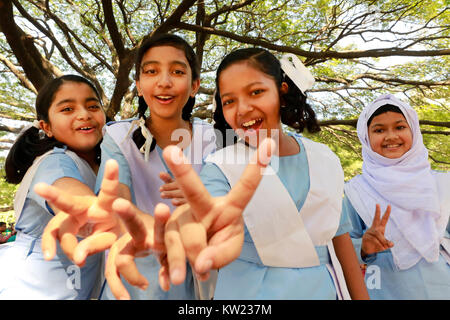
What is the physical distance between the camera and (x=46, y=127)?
1.75 metres

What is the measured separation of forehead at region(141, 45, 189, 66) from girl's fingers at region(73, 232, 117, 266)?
0.96m

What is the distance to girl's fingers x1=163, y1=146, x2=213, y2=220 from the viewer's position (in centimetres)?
77

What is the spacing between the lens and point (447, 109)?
20.7ft

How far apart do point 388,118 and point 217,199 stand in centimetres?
174

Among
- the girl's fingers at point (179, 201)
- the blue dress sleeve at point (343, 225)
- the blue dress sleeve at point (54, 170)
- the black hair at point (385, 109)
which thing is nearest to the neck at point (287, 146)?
the blue dress sleeve at point (343, 225)

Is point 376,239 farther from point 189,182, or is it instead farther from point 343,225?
point 189,182

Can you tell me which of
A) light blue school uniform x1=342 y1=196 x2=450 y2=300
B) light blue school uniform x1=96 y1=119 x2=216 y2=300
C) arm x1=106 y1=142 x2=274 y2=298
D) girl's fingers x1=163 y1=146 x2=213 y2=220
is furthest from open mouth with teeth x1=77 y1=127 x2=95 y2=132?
light blue school uniform x1=342 y1=196 x2=450 y2=300

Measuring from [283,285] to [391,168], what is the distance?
145cm

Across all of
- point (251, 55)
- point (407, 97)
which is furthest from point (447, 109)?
point (251, 55)

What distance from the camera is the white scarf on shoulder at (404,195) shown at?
1.85m

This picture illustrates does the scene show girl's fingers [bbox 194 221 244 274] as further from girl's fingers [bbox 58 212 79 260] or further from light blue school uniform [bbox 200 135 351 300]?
girl's fingers [bbox 58 212 79 260]

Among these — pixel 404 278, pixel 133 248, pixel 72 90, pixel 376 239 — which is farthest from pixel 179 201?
pixel 404 278

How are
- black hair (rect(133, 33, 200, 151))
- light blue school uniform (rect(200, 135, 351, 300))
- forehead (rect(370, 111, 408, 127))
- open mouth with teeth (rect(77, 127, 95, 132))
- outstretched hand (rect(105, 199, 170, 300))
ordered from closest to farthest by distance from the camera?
1. outstretched hand (rect(105, 199, 170, 300))
2. light blue school uniform (rect(200, 135, 351, 300))
3. black hair (rect(133, 33, 200, 151))
4. open mouth with teeth (rect(77, 127, 95, 132))
5. forehead (rect(370, 111, 408, 127))
